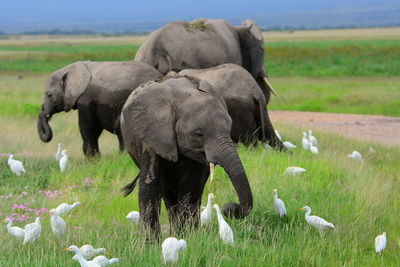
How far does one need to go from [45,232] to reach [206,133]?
205 cm

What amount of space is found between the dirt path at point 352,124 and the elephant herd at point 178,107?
329 cm

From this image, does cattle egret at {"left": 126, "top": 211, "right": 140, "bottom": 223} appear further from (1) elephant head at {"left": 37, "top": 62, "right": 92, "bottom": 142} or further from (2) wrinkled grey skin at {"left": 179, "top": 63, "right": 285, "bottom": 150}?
(1) elephant head at {"left": 37, "top": 62, "right": 92, "bottom": 142}

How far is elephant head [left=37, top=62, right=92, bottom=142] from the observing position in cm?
1104

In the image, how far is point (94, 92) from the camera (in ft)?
35.8

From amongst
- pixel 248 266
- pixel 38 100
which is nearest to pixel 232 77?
pixel 248 266

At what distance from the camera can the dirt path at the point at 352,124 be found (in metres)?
16.1

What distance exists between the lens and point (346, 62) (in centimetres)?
4350

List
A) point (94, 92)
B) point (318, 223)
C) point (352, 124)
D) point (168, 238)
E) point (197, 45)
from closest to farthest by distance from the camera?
point (168, 238), point (318, 223), point (94, 92), point (197, 45), point (352, 124)

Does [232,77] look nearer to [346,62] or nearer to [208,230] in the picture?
[208,230]

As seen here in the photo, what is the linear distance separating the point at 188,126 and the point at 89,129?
5476 mm

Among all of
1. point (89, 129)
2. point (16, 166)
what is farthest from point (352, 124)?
point (16, 166)

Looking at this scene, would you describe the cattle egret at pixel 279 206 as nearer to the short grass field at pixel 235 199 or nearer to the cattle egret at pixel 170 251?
the short grass field at pixel 235 199

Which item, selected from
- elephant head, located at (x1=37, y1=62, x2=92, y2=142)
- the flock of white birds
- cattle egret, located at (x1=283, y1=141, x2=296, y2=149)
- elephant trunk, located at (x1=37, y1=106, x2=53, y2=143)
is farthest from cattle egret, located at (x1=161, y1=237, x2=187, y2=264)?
cattle egret, located at (x1=283, y1=141, x2=296, y2=149)

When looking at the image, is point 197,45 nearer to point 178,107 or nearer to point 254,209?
point 254,209
